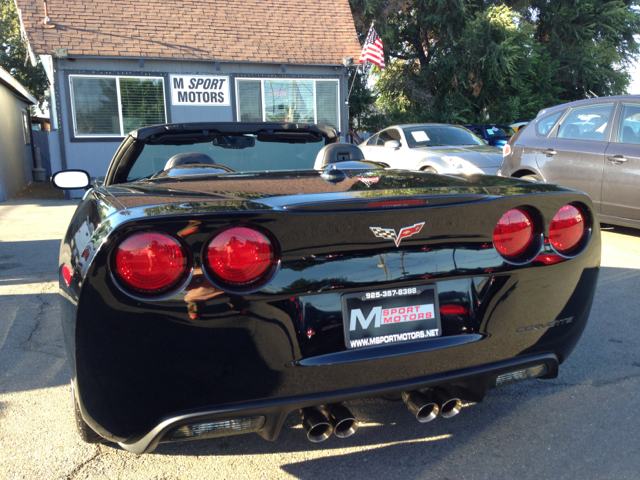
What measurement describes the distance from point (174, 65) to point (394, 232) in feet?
42.7

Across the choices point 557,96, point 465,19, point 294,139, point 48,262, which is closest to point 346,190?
point 294,139

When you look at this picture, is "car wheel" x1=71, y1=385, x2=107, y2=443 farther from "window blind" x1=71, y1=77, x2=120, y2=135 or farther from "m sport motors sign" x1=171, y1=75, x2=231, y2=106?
"m sport motors sign" x1=171, y1=75, x2=231, y2=106

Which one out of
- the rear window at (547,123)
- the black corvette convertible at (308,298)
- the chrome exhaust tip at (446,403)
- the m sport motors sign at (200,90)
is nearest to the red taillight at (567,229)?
the black corvette convertible at (308,298)

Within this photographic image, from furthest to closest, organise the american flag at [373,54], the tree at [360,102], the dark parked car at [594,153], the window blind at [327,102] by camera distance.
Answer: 1. the tree at [360,102]
2. the window blind at [327,102]
3. the american flag at [373,54]
4. the dark parked car at [594,153]

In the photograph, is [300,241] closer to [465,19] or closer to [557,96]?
[465,19]

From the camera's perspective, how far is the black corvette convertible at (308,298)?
5.32 feet

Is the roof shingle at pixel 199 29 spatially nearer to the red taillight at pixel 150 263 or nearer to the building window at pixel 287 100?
the building window at pixel 287 100

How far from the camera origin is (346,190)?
204cm

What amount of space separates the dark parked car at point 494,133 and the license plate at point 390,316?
1457cm

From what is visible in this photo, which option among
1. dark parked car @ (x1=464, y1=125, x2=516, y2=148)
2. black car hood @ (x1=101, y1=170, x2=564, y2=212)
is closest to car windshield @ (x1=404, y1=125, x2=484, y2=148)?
dark parked car @ (x1=464, y1=125, x2=516, y2=148)

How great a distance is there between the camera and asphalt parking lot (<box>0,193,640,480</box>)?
2090 millimetres

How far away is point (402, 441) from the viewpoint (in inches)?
90.5

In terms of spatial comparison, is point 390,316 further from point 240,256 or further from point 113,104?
point 113,104

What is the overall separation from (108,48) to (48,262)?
866 centimetres
